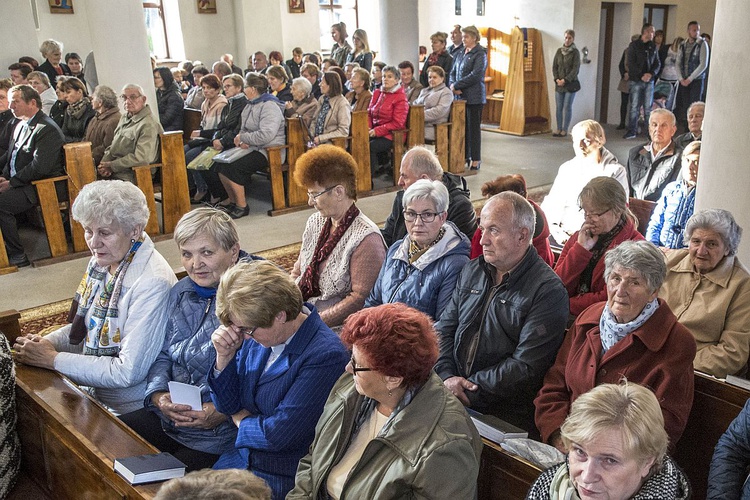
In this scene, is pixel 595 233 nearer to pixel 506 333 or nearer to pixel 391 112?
pixel 506 333

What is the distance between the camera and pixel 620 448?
1707mm

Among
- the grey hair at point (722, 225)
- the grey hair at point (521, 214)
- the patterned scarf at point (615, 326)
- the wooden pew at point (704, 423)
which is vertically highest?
the grey hair at point (521, 214)

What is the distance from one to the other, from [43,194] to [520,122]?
733 cm

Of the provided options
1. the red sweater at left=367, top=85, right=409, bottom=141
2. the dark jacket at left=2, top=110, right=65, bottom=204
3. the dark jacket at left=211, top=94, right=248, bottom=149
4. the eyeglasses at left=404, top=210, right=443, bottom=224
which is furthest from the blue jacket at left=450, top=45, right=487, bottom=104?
the eyeglasses at left=404, top=210, right=443, bottom=224

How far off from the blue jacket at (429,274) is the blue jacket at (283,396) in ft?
2.56

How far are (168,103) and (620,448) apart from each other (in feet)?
24.7

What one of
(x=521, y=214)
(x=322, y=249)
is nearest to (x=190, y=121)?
(x=322, y=249)

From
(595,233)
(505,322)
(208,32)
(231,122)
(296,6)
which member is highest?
(296,6)

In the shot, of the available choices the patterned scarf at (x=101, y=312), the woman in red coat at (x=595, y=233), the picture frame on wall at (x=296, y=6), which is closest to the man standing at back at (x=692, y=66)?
the picture frame on wall at (x=296, y=6)

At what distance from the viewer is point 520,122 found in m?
11.0

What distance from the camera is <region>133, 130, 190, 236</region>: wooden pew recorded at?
20.3 ft

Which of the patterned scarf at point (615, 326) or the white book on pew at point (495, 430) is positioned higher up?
the patterned scarf at point (615, 326)

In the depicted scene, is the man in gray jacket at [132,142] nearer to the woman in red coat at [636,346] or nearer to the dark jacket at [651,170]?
the dark jacket at [651,170]

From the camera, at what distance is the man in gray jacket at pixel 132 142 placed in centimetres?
607
